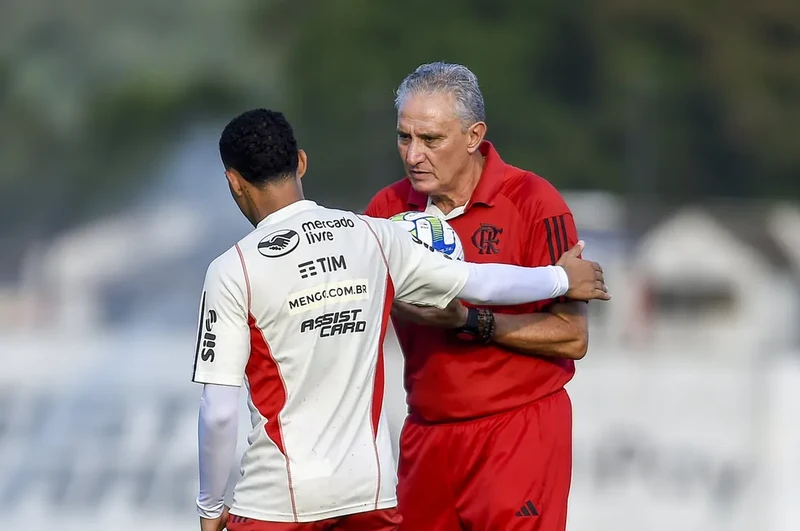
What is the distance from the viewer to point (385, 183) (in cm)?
3875

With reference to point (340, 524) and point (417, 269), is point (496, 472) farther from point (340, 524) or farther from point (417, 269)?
point (417, 269)

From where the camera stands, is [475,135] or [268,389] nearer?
[268,389]

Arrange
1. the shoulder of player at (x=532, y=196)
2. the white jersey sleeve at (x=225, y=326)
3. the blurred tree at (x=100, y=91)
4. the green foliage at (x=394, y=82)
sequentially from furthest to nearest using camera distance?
1. the green foliage at (x=394, y=82)
2. the blurred tree at (x=100, y=91)
3. the shoulder of player at (x=532, y=196)
4. the white jersey sleeve at (x=225, y=326)

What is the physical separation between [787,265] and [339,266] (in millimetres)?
36354

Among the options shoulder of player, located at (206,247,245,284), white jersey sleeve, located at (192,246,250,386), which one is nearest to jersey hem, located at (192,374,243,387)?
white jersey sleeve, located at (192,246,250,386)

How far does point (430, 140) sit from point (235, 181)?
34.9 inches

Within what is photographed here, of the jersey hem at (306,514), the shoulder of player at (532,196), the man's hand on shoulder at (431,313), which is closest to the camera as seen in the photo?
the jersey hem at (306,514)

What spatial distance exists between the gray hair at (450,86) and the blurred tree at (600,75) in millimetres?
38638

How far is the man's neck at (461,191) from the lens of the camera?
5.21 m

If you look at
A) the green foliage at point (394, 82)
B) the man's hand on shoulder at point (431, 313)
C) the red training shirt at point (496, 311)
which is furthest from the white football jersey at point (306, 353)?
the green foliage at point (394, 82)

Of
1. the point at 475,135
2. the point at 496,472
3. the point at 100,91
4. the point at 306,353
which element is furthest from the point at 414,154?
the point at 100,91

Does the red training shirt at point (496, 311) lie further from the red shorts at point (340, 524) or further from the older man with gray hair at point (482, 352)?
the red shorts at point (340, 524)

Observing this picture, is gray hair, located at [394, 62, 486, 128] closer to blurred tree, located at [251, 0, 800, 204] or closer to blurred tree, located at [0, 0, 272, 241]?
blurred tree, located at [0, 0, 272, 241]

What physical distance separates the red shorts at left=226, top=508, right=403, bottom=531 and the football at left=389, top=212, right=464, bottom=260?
0.91 m
